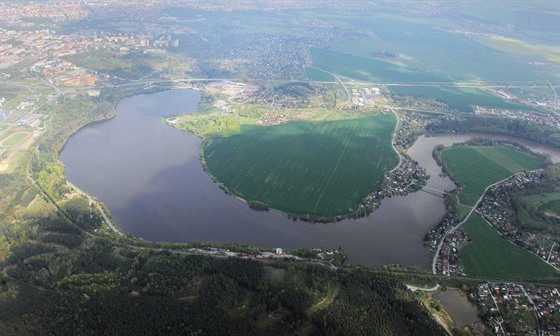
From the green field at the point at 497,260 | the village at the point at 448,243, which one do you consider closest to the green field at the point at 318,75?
the village at the point at 448,243

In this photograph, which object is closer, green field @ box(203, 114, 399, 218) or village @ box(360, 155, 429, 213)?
village @ box(360, 155, 429, 213)

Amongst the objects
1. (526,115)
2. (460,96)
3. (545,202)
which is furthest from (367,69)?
(545,202)

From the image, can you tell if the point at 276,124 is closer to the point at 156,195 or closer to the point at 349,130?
the point at 349,130

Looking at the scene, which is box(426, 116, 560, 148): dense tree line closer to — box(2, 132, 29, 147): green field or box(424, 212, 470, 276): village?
box(424, 212, 470, 276): village

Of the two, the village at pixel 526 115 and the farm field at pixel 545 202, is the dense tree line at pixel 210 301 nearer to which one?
the farm field at pixel 545 202

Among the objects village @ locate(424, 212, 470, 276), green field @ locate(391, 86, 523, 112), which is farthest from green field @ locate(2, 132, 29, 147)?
green field @ locate(391, 86, 523, 112)

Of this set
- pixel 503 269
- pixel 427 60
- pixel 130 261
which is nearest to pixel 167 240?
pixel 130 261
